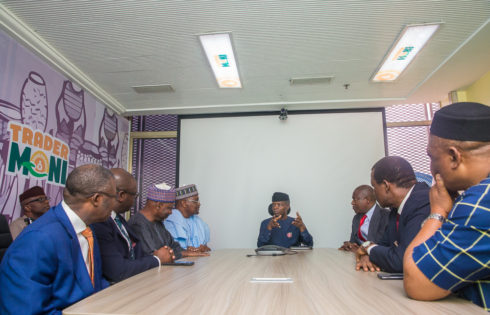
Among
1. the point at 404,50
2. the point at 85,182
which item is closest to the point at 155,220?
the point at 85,182

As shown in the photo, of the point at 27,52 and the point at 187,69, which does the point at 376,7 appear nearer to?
the point at 187,69

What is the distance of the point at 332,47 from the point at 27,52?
334cm

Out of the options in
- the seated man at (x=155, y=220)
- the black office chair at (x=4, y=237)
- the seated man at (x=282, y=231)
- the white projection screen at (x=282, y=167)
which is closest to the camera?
the black office chair at (x=4, y=237)

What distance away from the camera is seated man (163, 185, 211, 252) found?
12.8 ft

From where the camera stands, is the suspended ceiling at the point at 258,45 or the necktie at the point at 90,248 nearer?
the necktie at the point at 90,248

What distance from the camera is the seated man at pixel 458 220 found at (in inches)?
39.7

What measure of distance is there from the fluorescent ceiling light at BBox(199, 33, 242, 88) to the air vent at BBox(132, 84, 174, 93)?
2.54 feet

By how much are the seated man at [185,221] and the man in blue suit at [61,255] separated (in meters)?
2.06

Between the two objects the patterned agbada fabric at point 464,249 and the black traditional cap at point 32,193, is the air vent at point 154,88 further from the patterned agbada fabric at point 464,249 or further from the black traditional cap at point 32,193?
the patterned agbada fabric at point 464,249

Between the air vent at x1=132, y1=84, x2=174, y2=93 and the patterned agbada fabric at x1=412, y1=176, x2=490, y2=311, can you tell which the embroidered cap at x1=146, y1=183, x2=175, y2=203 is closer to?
the air vent at x1=132, y1=84, x2=174, y2=93

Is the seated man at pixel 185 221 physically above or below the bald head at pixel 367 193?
below

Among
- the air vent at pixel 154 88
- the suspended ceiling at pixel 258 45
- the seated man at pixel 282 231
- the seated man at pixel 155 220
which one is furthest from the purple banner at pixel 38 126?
the seated man at pixel 282 231

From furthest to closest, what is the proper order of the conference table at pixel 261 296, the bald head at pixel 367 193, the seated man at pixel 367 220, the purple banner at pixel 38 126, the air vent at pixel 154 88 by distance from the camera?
1. the air vent at pixel 154 88
2. the bald head at pixel 367 193
3. the purple banner at pixel 38 126
4. the seated man at pixel 367 220
5. the conference table at pixel 261 296

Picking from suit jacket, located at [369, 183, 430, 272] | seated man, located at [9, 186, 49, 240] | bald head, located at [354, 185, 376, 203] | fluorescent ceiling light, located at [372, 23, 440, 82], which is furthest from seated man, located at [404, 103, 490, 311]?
seated man, located at [9, 186, 49, 240]
